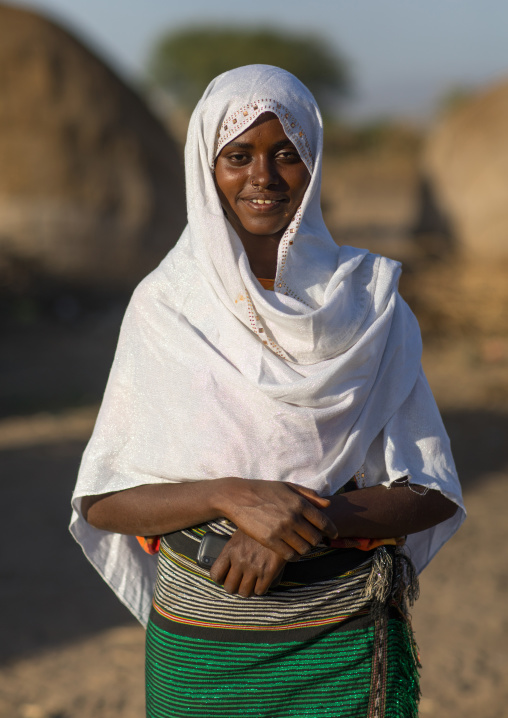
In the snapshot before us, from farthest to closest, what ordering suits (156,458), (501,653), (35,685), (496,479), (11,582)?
(496,479) < (11,582) < (501,653) < (35,685) < (156,458)

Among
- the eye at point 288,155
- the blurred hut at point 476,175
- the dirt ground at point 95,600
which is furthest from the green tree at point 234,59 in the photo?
the eye at point 288,155

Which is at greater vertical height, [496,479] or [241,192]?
[241,192]

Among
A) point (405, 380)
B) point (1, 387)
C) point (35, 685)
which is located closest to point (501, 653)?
point (35, 685)

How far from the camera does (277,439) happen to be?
1.58 meters

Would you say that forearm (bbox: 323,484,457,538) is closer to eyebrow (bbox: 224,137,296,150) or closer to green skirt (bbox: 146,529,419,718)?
green skirt (bbox: 146,529,419,718)

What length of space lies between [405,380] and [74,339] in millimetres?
6550

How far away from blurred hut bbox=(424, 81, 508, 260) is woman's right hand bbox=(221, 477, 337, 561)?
28.3 feet

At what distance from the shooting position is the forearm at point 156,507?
1.54m

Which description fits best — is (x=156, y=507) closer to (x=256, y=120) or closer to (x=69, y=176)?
(x=256, y=120)

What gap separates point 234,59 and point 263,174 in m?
37.6

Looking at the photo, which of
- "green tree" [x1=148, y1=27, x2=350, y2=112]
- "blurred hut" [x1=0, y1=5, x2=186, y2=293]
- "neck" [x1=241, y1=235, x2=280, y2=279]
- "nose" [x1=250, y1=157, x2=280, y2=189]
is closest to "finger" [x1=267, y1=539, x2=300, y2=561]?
"neck" [x1=241, y1=235, x2=280, y2=279]

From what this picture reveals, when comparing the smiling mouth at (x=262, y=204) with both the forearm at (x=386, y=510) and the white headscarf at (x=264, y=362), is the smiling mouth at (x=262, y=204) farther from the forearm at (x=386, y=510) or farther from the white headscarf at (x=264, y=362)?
the forearm at (x=386, y=510)

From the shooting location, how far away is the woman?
1.58m

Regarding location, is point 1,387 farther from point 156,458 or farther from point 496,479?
point 156,458
